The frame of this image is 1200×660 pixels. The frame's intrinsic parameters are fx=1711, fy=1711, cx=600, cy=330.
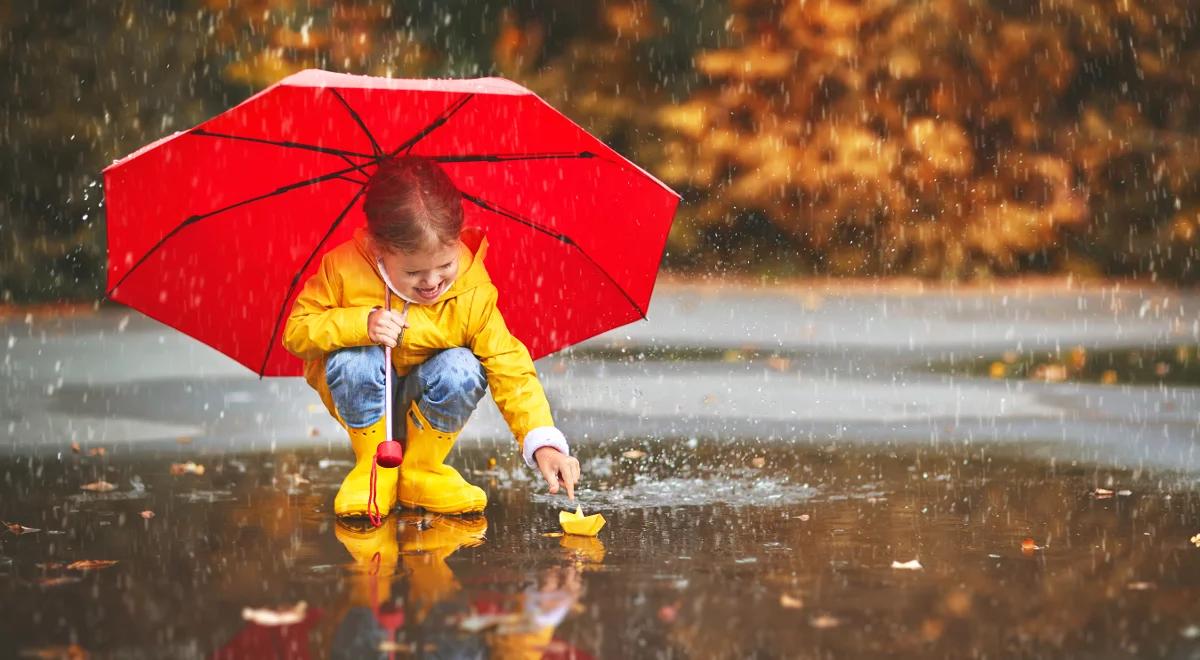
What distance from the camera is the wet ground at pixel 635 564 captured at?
12.1 feet

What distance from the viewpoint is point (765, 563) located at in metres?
4.43

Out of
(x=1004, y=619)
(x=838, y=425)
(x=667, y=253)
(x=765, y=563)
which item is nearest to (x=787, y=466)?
(x=838, y=425)

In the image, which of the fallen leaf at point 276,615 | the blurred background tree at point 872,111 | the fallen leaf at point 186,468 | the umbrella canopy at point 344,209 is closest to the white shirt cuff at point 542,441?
the umbrella canopy at point 344,209

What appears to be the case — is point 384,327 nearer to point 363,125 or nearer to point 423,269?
point 423,269

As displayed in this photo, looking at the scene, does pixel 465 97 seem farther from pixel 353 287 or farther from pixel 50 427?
pixel 50 427

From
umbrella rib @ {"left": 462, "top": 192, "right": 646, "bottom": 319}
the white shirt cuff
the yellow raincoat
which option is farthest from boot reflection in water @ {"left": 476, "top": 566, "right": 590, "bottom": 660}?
umbrella rib @ {"left": 462, "top": 192, "right": 646, "bottom": 319}

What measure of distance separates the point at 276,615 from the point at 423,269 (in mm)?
1192

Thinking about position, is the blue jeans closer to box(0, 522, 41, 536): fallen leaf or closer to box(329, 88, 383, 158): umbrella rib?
box(329, 88, 383, 158): umbrella rib

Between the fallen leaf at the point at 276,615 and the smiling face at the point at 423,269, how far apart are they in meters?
1.10

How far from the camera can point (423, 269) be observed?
4703 mm

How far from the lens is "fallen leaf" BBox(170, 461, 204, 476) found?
608 cm

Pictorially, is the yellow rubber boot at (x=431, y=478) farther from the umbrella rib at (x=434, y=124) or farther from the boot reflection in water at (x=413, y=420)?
the umbrella rib at (x=434, y=124)

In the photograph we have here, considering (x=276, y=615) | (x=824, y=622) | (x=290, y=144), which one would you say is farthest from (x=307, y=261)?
(x=824, y=622)

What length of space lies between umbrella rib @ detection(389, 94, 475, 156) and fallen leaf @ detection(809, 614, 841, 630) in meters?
1.86
